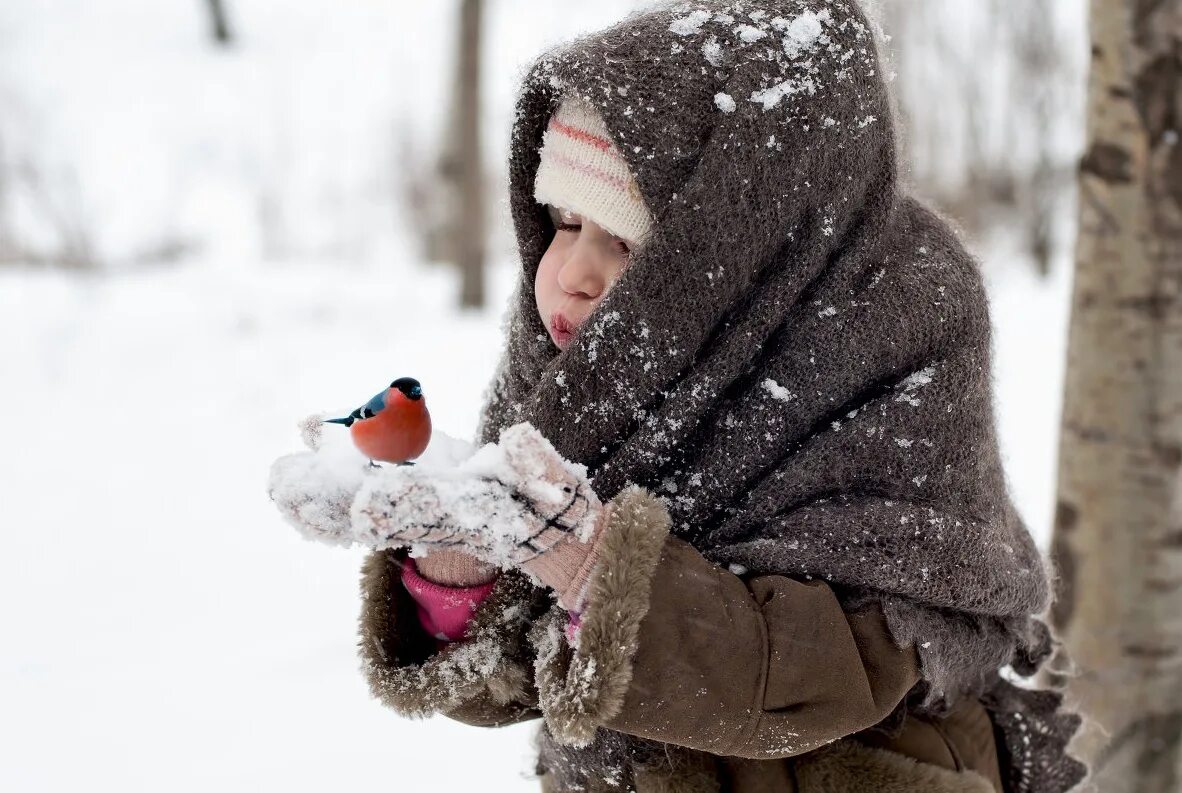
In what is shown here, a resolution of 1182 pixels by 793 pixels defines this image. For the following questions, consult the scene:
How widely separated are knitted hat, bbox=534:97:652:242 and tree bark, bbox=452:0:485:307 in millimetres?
6904

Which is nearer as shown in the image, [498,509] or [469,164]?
[498,509]

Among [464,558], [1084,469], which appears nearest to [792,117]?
[464,558]

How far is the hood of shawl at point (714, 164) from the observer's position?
1.14 metres

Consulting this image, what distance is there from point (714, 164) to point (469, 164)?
7.18 metres

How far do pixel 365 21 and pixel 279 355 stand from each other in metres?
13.4

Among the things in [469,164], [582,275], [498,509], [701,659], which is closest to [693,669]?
[701,659]

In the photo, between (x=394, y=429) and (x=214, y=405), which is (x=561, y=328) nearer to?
(x=394, y=429)

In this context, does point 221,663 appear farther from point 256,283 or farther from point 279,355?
point 256,283

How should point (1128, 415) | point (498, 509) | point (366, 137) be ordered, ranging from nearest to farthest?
point (498, 509) < point (1128, 415) < point (366, 137)

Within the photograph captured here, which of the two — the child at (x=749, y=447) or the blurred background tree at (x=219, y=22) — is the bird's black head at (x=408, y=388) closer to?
the child at (x=749, y=447)

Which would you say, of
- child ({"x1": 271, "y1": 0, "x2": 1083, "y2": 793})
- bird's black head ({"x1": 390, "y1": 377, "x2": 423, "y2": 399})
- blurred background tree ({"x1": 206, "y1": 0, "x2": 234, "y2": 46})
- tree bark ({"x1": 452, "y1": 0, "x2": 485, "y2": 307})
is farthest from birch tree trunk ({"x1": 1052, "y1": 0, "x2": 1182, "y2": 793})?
blurred background tree ({"x1": 206, "y1": 0, "x2": 234, "y2": 46})

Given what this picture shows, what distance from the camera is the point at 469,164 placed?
8039 millimetres

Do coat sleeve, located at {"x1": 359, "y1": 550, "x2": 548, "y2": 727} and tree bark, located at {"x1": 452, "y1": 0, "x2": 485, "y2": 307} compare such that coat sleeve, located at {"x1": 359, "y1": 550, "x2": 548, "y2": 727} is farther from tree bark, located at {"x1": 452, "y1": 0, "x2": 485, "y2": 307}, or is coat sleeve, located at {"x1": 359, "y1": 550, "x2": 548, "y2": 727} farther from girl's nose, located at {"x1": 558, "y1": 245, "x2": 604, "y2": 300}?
tree bark, located at {"x1": 452, "y1": 0, "x2": 485, "y2": 307}

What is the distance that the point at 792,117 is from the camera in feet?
3.78
